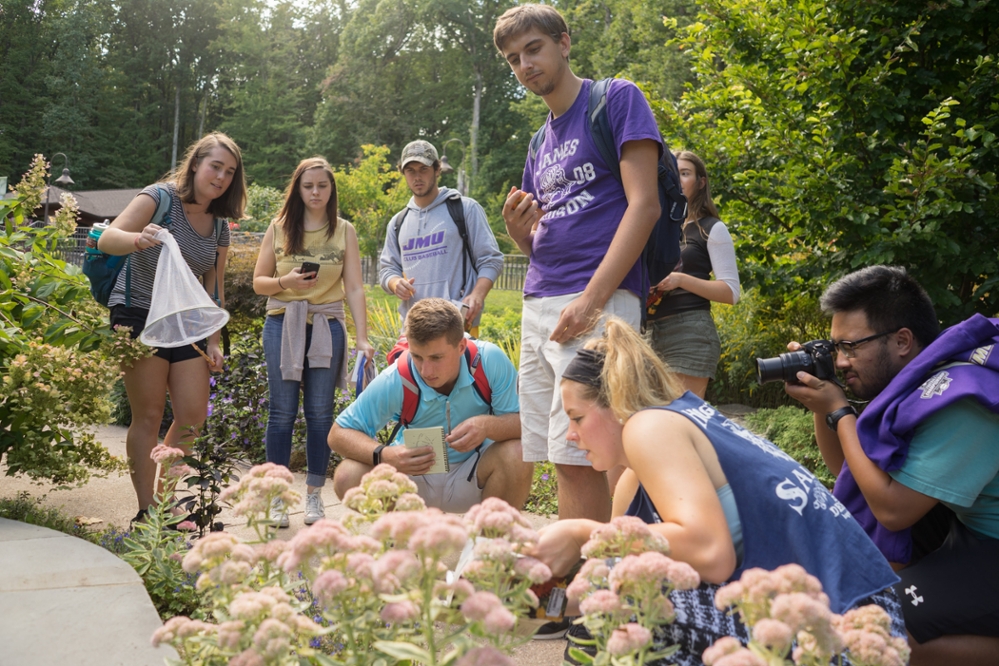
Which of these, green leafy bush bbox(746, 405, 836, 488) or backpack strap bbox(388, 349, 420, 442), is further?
green leafy bush bbox(746, 405, 836, 488)

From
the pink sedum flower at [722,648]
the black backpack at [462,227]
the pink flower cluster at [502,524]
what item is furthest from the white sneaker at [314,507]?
the pink sedum flower at [722,648]

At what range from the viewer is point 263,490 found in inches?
53.3

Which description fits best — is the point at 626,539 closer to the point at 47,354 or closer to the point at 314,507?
the point at 47,354

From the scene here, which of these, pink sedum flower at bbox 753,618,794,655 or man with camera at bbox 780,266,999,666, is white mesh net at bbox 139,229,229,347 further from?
pink sedum flower at bbox 753,618,794,655

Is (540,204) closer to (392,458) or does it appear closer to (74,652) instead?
(392,458)

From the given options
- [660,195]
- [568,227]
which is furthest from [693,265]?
[568,227]

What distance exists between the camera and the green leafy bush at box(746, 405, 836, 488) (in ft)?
17.1

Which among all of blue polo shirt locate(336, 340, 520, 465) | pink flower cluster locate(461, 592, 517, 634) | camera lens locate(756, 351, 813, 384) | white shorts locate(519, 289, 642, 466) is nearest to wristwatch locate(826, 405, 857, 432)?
camera lens locate(756, 351, 813, 384)

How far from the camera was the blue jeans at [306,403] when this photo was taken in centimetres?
432

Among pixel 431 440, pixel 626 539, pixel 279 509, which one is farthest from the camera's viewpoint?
pixel 431 440

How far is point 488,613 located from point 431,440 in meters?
2.23

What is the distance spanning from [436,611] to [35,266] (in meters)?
3.28

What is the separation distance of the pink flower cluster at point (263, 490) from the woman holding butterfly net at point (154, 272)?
2251 mm

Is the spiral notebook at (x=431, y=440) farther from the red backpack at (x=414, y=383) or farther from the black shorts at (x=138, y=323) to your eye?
the black shorts at (x=138, y=323)
